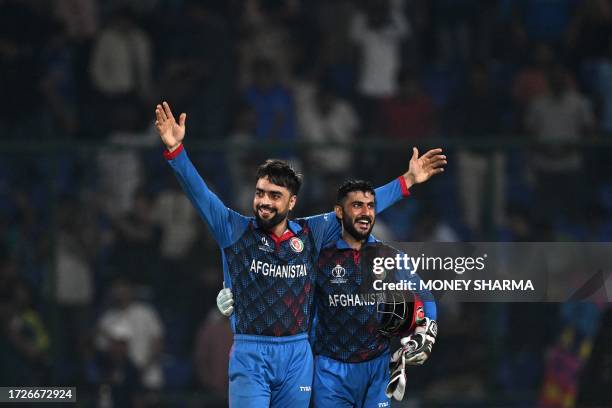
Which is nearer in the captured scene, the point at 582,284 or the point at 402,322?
the point at 402,322

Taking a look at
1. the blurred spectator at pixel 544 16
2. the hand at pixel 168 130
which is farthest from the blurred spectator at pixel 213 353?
the blurred spectator at pixel 544 16

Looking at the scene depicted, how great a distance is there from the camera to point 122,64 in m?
14.3

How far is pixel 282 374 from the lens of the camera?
8031mm

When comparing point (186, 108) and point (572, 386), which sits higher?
point (186, 108)

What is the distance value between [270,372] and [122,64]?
688 cm

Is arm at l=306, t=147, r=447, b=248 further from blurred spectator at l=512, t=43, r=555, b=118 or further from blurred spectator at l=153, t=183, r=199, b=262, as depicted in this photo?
blurred spectator at l=512, t=43, r=555, b=118

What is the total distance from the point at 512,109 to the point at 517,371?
3358 millimetres

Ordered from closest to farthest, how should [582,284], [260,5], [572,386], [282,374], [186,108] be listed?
[282,374] → [582,284] → [572,386] → [186,108] → [260,5]

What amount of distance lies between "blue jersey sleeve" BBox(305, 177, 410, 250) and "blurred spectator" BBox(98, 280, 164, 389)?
12.4 feet

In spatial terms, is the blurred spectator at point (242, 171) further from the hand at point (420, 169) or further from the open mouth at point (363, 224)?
the open mouth at point (363, 224)

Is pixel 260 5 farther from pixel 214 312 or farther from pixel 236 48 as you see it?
pixel 214 312

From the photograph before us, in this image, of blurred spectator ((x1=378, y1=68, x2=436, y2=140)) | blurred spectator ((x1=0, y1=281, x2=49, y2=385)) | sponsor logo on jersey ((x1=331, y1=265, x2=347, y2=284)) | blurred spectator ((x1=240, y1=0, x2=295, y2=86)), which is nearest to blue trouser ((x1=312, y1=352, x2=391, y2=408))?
sponsor logo on jersey ((x1=331, y1=265, x2=347, y2=284))

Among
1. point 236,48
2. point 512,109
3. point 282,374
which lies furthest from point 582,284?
point 236,48

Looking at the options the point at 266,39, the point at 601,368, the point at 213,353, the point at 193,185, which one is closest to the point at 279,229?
the point at 193,185
